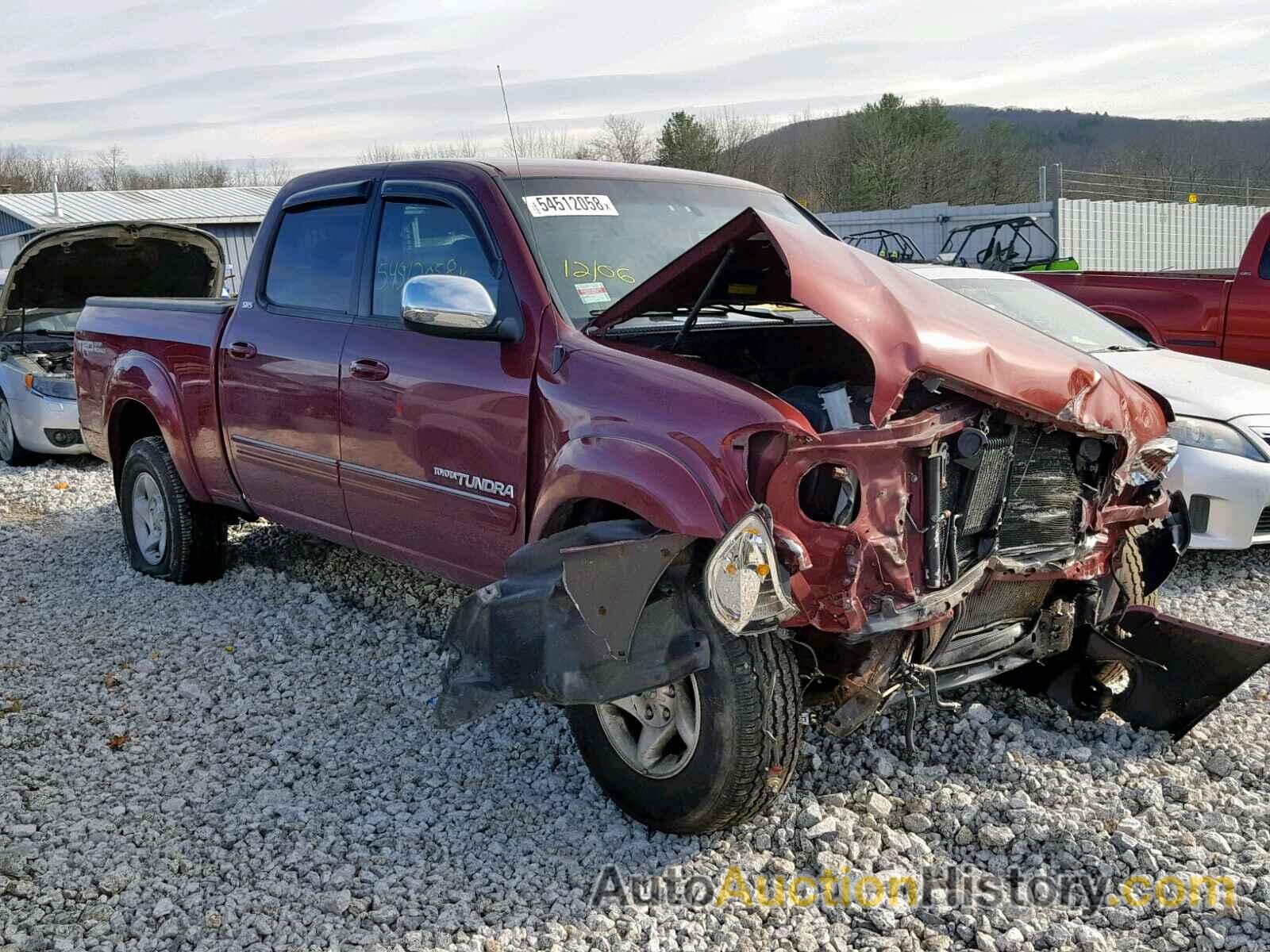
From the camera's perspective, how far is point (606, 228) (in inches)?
161

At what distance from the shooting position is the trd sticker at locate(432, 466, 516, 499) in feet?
12.3

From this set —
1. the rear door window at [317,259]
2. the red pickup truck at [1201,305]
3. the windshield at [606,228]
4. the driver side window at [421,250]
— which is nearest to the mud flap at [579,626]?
the windshield at [606,228]

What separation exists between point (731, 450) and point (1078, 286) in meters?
6.78

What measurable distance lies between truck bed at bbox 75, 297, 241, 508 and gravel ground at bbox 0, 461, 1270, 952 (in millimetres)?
993

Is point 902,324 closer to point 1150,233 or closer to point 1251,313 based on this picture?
point 1251,313

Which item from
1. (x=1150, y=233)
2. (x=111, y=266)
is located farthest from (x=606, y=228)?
(x=1150, y=233)

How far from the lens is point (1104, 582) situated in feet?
12.2

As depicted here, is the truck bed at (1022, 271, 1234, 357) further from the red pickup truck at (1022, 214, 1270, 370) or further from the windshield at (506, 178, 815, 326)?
the windshield at (506, 178, 815, 326)

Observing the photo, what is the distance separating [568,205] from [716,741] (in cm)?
203

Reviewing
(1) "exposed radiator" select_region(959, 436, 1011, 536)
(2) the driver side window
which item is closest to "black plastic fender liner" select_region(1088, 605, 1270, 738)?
(1) "exposed radiator" select_region(959, 436, 1011, 536)

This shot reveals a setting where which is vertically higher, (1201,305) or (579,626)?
(1201,305)

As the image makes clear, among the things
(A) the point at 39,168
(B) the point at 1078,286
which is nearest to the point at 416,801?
(B) the point at 1078,286

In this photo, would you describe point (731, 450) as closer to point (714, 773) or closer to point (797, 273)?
point (797, 273)

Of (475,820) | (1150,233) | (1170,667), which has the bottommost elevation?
(475,820)
